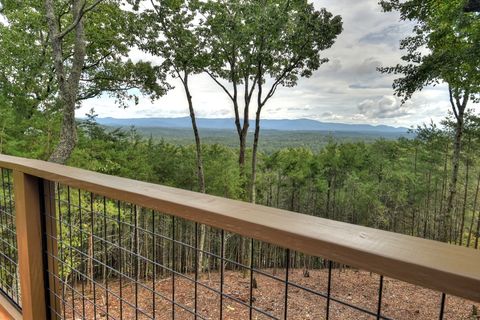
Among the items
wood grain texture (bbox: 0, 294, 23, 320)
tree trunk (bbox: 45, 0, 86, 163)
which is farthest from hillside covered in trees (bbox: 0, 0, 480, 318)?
wood grain texture (bbox: 0, 294, 23, 320)

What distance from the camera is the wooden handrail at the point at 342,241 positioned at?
45cm

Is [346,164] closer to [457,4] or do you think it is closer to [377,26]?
[377,26]

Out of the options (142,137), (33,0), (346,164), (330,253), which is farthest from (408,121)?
(330,253)

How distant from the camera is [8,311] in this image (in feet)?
5.74

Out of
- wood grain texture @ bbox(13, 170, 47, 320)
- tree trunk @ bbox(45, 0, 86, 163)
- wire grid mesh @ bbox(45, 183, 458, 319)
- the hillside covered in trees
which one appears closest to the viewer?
wire grid mesh @ bbox(45, 183, 458, 319)

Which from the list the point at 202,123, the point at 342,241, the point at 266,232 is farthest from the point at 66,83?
the point at 202,123

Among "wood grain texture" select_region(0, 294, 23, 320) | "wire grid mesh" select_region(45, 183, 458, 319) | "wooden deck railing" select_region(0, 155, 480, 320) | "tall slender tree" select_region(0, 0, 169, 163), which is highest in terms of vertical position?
"tall slender tree" select_region(0, 0, 169, 163)

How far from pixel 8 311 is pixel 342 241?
2.05 metres

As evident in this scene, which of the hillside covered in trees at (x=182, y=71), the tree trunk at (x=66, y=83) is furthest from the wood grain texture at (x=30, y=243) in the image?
the tree trunk at (x=66, y=83)

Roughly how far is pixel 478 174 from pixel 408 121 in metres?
4.20

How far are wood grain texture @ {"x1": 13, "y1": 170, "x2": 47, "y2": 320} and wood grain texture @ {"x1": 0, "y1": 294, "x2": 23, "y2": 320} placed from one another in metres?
0.28

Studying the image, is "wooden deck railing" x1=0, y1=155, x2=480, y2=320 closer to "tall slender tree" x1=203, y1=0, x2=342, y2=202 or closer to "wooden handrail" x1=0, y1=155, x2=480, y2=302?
"wooden handrail" x1=0, y1=155, x2=480, y2=302

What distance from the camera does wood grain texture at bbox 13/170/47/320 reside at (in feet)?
4.58

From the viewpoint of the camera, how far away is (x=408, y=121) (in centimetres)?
1702
